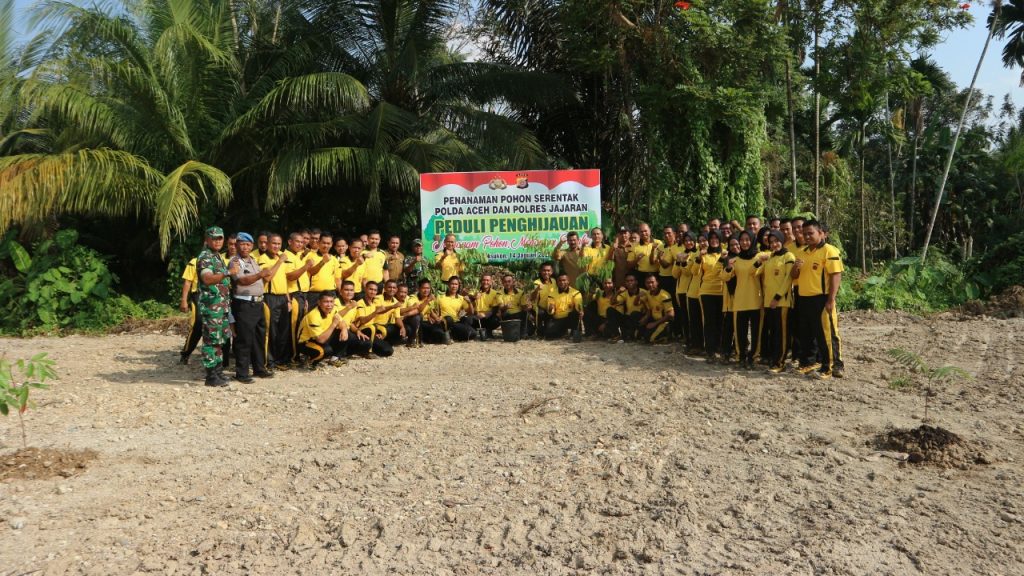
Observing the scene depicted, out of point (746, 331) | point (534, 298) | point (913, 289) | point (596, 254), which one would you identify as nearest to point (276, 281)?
point (534, 298)

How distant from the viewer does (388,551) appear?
168 inches

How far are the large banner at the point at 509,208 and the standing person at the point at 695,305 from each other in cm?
379

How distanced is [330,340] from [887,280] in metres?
9.33

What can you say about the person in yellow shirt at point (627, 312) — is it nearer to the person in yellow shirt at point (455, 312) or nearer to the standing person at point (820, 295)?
the person in yellow shirt at point (455, 312)

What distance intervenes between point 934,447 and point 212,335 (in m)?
6.25

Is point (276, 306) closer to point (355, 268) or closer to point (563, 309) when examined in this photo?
point (355, 268)

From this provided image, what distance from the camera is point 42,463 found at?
5.53 metres

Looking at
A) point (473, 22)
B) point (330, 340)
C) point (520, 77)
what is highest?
point (473, 22)

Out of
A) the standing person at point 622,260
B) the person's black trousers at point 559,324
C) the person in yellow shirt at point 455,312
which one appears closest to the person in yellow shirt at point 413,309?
the person in yellow shirt at point 455,312

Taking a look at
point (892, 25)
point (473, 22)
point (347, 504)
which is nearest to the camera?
point (347, 504)

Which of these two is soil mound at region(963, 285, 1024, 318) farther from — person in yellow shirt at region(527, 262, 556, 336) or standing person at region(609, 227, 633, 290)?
person in yellow shirt at region(527, 262, 556, 336)

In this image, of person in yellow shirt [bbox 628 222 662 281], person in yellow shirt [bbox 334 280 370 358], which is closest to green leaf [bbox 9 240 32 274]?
person in yellow shirt [bbox 334 280 370 358]

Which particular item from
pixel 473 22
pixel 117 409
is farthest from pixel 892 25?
pixel 117 409

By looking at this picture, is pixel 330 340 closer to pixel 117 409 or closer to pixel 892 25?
pixel 117 409
